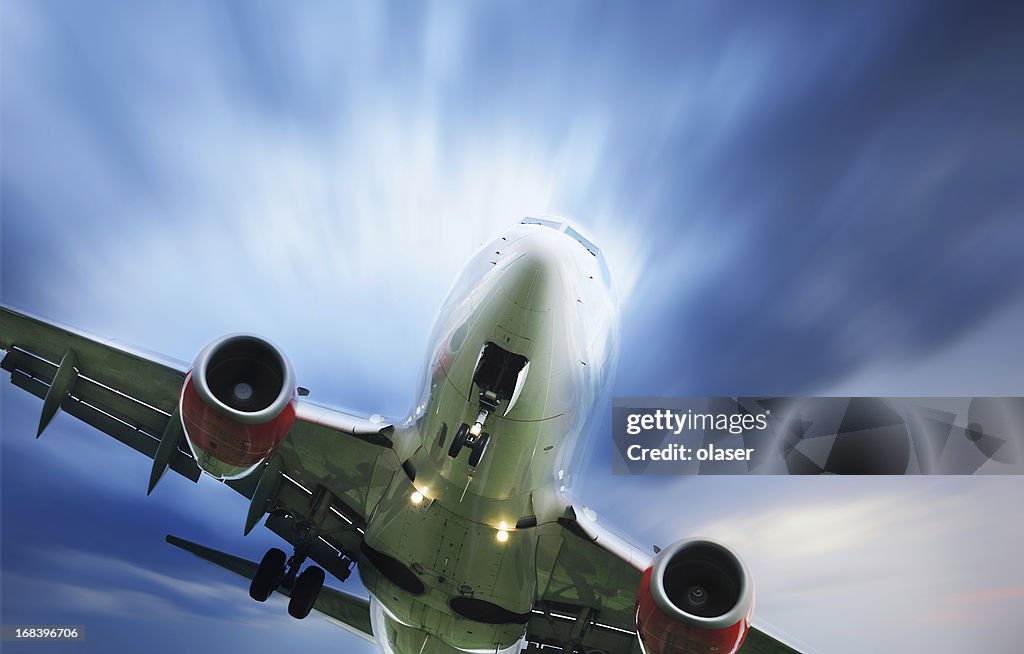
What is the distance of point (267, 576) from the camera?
709 centimetres

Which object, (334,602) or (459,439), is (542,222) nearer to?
(459,439)

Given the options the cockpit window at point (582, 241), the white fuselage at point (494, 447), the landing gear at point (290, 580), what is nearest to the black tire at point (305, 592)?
the landing gear at point (290, 580)

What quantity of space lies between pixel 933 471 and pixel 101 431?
9236 mm

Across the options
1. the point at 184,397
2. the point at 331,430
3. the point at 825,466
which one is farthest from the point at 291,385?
the point at 825,466

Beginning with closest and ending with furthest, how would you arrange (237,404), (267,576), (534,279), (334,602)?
(534,279), (237,404), (267,576), (334,602)

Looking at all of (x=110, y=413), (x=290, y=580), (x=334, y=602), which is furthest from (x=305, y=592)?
(x=110, y=413)

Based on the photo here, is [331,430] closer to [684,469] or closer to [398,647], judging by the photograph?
[398,647]

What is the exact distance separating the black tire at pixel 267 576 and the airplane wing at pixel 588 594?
2.60 meters

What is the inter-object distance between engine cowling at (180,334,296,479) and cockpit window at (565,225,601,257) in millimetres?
2342

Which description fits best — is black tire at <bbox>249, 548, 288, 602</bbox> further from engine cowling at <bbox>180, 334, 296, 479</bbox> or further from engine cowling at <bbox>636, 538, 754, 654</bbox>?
engine cowling at <bbox>636, 538, 754, 654</bbox>

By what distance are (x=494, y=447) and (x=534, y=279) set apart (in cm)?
139

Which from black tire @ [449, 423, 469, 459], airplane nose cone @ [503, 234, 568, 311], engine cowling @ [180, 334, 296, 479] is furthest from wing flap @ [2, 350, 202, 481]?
airplane nose cone @ [503, 234, 568, 311]

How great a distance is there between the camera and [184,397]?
507 cm

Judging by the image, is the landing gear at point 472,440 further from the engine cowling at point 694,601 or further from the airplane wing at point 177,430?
the engine cowling at point 694,601
